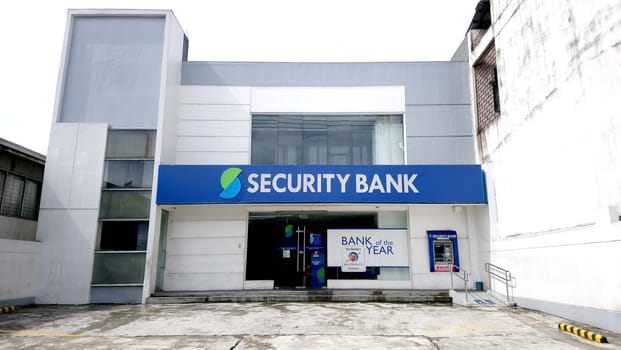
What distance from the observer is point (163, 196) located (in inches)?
465

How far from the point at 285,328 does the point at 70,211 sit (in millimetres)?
8260

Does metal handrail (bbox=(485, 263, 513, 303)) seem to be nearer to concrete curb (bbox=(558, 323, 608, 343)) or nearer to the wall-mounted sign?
the wall-mounted sign

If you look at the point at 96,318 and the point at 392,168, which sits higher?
the point at 392,168

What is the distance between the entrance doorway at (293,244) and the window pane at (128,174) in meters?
3.65

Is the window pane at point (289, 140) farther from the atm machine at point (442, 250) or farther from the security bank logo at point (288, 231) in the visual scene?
the atm machine at point (442, 250)

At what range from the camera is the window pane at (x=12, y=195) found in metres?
12.0

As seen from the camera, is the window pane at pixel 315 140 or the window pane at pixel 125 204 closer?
the window pane at pixel 125 204

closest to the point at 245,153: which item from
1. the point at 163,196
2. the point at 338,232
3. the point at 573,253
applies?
the point at 163,196

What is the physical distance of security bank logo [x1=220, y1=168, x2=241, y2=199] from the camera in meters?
11.9

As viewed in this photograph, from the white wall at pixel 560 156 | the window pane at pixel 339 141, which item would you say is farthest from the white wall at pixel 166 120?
the white wall at pixel 560 156

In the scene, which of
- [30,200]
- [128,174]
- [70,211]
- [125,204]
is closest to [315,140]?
[128,174]

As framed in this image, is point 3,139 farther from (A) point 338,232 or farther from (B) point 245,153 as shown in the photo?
(A) point 338,232

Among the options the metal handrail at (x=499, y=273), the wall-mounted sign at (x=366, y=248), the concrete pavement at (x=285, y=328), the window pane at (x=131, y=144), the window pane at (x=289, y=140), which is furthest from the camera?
the window pane at (x=289, y=140)

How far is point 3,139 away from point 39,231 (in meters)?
2.99
